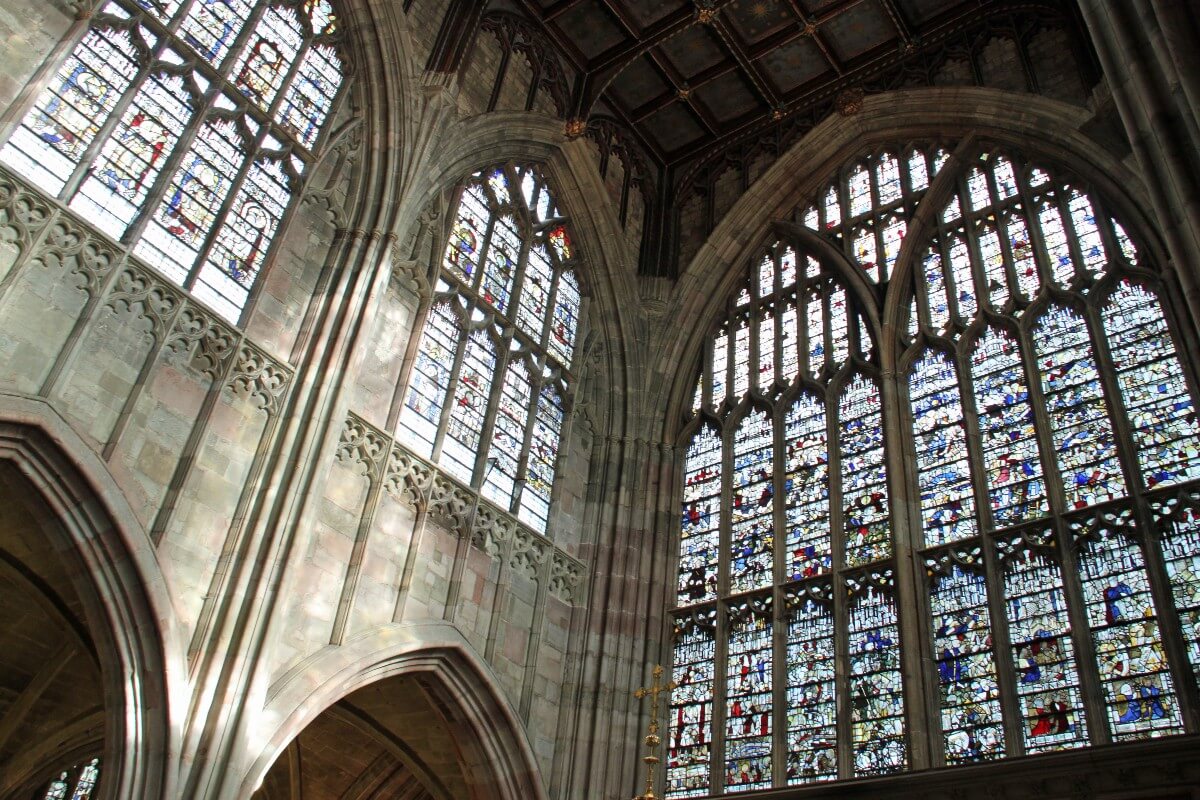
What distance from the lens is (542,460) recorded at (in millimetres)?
13133

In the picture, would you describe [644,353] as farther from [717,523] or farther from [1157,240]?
[1157,240]

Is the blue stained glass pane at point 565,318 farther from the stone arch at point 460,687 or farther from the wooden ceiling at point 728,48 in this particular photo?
the stone arch at point 460,687

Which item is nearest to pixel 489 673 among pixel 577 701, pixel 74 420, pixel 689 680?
pixel 577 701

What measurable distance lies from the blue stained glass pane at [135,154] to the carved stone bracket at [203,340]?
912 mm

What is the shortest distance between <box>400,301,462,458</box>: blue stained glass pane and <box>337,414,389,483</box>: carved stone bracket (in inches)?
20.7

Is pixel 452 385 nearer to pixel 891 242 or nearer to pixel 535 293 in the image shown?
pixel 535 293

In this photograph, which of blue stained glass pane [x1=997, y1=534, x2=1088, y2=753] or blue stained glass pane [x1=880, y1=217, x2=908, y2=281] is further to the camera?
blue stained glass pane [x1=880, y1=217, x2=908, y2=281]

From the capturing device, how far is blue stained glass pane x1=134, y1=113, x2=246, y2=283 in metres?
9.63

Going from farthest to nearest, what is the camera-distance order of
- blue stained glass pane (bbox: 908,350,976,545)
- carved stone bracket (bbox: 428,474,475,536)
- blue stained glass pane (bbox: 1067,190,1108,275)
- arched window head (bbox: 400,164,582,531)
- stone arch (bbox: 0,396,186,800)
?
arched window head (bbox: 400,164,582,531), blue stained glass pane (bbox: 1067,190,1108,275), carved stone bracket (bbox: 428,474,475,536), blue stained glass pane (bbox: 908,350,976,545), stone arch (bbox: 0,396,186,800)

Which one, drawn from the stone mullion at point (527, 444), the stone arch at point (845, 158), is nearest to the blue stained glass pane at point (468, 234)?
the stone mullion at point (527, 444)

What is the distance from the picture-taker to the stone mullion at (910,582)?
396 inches

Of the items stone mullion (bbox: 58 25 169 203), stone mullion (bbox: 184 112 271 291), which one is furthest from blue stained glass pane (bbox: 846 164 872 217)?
stone mullion (bbox: 58 25 169 203)

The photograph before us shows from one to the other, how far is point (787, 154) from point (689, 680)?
299 inches

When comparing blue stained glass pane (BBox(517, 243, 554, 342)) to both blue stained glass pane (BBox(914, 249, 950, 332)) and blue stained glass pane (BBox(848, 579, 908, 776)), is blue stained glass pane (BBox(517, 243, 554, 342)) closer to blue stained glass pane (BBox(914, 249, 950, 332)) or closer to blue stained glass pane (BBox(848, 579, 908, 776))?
blue stained glass pane (BBox(914, 249, 950, 332))
